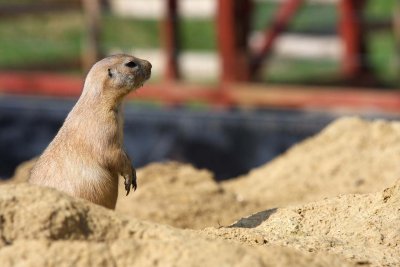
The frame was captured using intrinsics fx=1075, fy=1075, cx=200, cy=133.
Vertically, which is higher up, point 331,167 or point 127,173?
point 127,173

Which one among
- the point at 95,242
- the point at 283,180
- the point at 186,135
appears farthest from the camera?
the point at 186,135

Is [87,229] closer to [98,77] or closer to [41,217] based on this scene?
[41,217]

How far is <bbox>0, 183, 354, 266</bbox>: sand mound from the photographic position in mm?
2988

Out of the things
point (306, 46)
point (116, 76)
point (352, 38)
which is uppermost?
point (116, 76)

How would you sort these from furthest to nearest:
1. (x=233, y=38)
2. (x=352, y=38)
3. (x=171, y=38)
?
(x=352, y=38) → (x=171, y=38) → (x=233, y=38)

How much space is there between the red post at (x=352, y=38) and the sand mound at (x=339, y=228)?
331 inches

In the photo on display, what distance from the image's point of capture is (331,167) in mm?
6113

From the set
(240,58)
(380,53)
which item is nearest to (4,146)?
(240,58)

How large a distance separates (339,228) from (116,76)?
1.44 m

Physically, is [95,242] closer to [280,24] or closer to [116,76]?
[116,76]

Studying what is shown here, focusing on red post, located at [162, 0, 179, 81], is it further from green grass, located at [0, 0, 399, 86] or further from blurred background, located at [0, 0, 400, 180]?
green grass, located at [0, 0, 399, 86]

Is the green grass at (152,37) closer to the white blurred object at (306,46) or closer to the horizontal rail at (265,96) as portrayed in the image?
the white blurred object at (306,46)

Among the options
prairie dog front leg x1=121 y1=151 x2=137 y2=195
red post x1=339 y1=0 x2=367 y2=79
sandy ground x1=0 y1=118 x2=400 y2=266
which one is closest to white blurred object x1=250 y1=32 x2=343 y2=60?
red post x1=339 y1=0 x2=367 y2=79

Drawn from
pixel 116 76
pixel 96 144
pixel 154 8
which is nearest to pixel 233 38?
pixel 116 76
